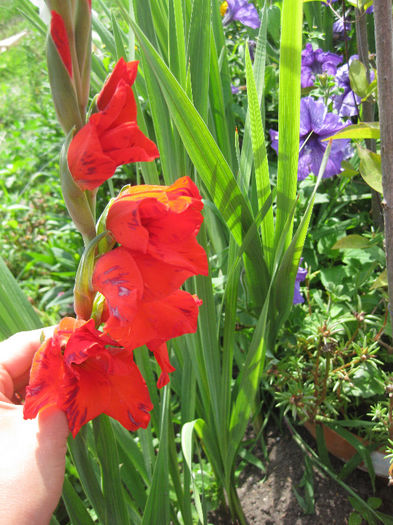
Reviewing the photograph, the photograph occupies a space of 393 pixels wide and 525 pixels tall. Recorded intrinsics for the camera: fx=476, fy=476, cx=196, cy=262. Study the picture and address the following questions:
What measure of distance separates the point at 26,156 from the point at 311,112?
5.92ft

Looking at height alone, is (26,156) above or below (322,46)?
below

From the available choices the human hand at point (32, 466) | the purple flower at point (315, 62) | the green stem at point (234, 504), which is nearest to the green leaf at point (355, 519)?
the green stem at point (234, 504)

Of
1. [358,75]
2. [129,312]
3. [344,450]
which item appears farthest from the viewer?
[344,450]

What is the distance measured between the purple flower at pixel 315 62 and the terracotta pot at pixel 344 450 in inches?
Answer: 32.7

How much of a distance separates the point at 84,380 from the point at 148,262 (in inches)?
5.9

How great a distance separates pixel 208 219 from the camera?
1.06 meters

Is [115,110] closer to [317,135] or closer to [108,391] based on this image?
[108,391]

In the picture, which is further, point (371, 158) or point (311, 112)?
point (311, 112)

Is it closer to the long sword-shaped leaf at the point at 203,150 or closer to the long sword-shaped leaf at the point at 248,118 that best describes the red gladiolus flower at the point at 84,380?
the long sword-shaped leaf at the point at 203,150

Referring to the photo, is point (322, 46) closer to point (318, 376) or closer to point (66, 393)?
point (318, 376)

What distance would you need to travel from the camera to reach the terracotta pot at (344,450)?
91cm

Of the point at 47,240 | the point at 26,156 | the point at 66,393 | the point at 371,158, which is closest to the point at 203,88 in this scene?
the point at 371,158

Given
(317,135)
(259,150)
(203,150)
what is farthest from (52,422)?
(317,135)

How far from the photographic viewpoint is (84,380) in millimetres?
483
